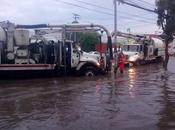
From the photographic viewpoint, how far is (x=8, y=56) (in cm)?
2584

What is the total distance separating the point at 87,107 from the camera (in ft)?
48.3

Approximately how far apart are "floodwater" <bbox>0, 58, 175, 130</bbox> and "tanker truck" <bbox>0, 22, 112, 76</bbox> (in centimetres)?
434

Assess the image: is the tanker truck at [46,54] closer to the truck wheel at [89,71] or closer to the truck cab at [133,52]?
the truck wheel at [89,71]

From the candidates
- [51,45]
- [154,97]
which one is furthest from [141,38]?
[154,97]

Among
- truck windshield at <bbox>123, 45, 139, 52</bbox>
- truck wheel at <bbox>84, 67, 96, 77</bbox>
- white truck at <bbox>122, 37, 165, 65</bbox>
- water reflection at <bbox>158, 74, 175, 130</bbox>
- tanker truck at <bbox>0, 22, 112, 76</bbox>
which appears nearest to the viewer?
water reflection at <bbox>158, 74, 175, 130</bbox>

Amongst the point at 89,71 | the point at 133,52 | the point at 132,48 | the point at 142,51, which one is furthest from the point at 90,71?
the point at 142,51

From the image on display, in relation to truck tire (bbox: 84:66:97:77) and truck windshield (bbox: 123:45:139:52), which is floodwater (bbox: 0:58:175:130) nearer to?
truck tire (bbox: 84:66:97:77)

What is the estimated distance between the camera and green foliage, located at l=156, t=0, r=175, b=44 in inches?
1131

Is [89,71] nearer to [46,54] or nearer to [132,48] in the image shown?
[46,54]

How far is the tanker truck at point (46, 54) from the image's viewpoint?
1017 inches

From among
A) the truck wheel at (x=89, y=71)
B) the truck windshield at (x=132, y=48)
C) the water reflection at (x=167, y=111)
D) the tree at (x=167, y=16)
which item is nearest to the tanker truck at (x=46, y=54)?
the truck wheel at (x=89, y=71)

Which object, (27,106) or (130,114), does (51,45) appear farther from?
A: (130,114)

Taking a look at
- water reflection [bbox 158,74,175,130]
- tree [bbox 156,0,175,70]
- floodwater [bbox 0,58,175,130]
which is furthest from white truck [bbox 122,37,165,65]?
water reflection [bbox 158,74,175,130]

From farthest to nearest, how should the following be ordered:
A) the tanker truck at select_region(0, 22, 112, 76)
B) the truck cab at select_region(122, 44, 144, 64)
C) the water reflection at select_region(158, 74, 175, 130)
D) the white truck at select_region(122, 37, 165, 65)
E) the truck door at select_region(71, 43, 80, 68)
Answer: the white truck at select_region(122, 37, 165, 65) < the truck cab at select_region(122, 44, 144, 64) < the truck door at select_region(71, 43, 80, 68) < the tanker truck at select_region(0, 22, 112, 76) < the water reflection at select_region(158, 74, 175, 130)
